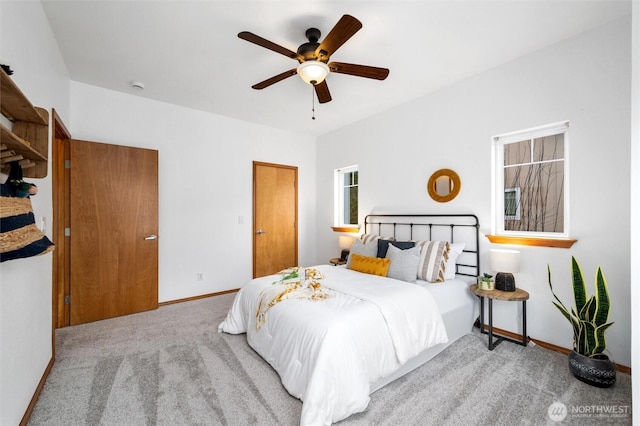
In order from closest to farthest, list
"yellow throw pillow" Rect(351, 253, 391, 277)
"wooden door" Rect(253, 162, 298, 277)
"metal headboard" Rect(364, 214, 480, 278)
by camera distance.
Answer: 1. "yellow throw pillow" Rect(351, 253, 391, 277)
2. "metal headboard" Rect(364, 214, 480, 278)
3. "wooden door" Rect(253, 162, 298, 277)

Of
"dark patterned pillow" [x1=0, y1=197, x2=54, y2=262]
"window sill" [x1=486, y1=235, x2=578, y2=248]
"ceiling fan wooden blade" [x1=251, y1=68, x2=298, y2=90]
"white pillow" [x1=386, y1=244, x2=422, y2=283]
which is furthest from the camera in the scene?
"white pillow" [x1=386, y1=244, x2=422, y2=283]

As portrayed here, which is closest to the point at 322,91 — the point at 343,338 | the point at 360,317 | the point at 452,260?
the point at 360,317

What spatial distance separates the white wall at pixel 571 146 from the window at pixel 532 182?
0.11 meters

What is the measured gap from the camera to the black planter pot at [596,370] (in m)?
1.92

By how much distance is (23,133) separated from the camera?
146 centimetres

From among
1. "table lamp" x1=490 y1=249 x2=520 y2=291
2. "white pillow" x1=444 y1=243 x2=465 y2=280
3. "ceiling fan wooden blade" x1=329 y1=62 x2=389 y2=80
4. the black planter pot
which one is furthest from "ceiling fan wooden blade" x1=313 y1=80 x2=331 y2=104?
the black planter pot

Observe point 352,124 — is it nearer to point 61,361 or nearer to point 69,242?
point 69,242

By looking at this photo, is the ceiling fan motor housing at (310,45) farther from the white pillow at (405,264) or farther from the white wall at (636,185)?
the white pillow at (405,264)

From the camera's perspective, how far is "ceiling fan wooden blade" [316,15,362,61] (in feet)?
5.57

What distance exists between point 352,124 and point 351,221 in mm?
1640

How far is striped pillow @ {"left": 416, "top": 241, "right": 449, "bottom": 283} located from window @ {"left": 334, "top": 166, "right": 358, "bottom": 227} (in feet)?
5.89

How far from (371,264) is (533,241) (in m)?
1.53

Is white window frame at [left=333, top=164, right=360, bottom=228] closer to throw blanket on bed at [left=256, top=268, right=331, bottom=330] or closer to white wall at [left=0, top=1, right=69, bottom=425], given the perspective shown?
throw blanket on bed at [left=256, top=268, right=331, bottom=330]

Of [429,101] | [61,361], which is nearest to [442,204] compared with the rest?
[429,101]
